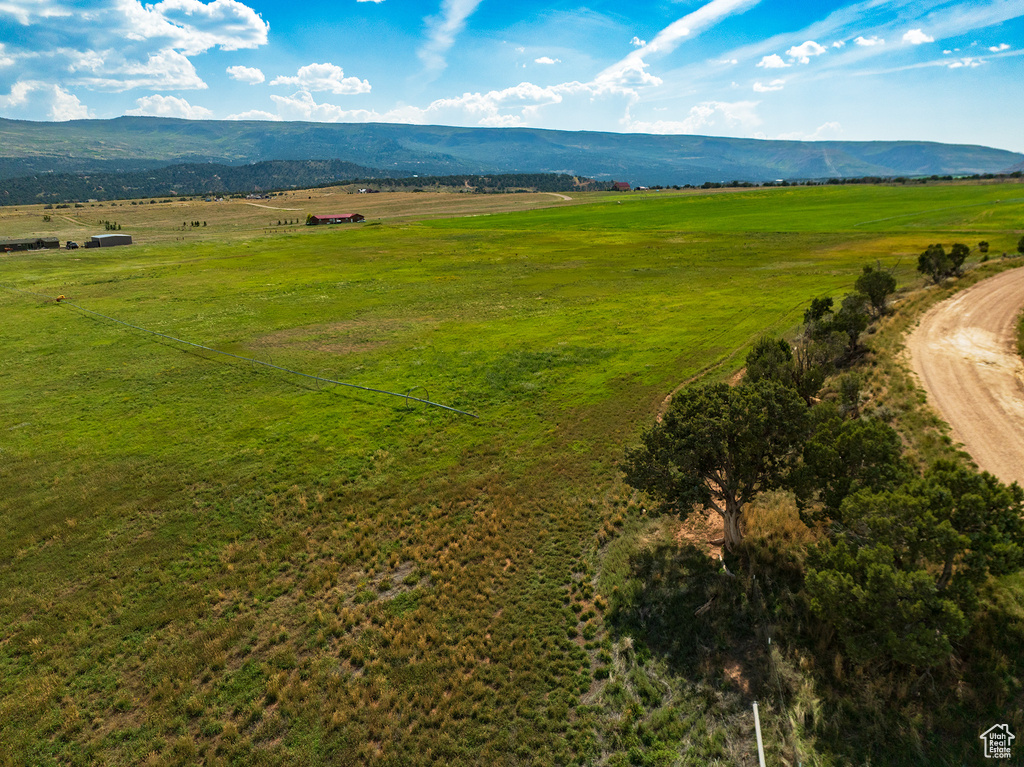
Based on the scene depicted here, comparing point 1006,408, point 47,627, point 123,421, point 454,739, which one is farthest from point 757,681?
point 123,421

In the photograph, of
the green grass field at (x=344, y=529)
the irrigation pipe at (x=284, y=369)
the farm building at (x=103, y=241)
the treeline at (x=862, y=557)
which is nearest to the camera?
the treeline at (x=862, y=557)

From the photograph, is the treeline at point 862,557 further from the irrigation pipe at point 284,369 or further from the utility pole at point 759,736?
the irrigation pipe at point 284,369

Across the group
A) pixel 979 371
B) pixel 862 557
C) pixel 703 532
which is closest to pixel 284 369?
pixel 703 532

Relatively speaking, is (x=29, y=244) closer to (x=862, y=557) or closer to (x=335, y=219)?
(x=335, y=219)

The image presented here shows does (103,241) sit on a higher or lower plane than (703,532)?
higher

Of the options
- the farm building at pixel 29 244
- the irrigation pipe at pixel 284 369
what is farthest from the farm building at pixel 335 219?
the irrigation pipe at pixel 284 369

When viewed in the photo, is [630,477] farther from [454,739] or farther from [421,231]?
[421,231]

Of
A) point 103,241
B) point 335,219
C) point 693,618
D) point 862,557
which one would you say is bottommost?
point 693,618
